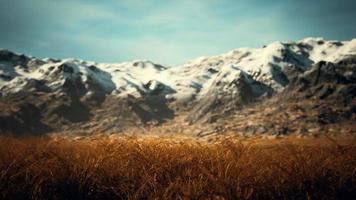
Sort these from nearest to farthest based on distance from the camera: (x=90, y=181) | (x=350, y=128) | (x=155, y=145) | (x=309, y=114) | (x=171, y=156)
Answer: (x=90, y=181) < (x=171, y=156) < (x=155, y=145) < (x=350, y=128) < (x=309, y=114)

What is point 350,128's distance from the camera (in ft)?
536

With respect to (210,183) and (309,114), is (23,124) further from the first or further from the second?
(210,183)

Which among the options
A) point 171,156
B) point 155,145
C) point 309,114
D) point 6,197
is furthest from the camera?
point 309,114

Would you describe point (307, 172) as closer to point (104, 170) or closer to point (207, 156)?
point (207, 156)

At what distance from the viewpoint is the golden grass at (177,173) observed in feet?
16.7

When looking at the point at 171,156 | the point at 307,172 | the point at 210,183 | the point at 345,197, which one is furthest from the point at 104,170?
the point at 345,197

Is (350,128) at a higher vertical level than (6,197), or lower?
lower

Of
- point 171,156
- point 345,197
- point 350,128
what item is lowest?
point 350,128

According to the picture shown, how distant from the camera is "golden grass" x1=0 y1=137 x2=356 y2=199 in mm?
5102

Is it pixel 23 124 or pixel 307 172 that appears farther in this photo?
pixel 23 124

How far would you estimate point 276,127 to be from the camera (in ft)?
552

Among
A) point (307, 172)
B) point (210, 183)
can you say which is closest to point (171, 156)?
point (210, 183)

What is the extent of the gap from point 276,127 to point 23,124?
124 meters

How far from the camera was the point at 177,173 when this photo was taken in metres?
5.75
